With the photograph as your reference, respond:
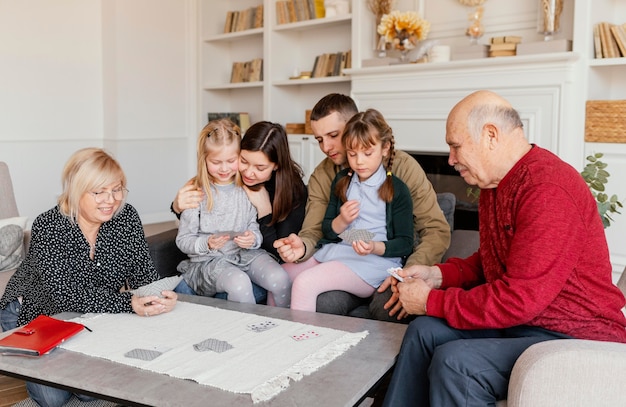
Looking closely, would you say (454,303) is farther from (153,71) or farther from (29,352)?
(153,71)

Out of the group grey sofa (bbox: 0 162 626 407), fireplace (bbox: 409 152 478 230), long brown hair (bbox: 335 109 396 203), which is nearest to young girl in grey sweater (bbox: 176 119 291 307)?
long brown hair (bbox: 335 109 396 203)

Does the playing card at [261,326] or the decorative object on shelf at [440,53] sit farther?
the decorative object on shelf at [440,53]

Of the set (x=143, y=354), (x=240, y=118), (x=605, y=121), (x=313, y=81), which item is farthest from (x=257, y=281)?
(x=240, y=118)

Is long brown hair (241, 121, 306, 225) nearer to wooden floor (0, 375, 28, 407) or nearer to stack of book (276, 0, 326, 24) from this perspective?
wooden floor (0, 375, 28, 407)

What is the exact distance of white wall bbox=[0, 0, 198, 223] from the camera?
5844 mm

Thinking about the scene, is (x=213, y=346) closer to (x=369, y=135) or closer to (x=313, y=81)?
(x=369, y=135)

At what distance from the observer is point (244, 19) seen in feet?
21.9

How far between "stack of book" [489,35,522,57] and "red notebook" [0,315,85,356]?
338cm

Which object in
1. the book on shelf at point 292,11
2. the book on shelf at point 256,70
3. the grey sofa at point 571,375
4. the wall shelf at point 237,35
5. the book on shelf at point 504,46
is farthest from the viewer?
the book on shelf at point 256,70

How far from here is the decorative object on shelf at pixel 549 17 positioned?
4266 millimetres

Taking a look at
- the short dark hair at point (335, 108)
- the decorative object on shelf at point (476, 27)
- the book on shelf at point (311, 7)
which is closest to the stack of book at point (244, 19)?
the book on shelf at point (311, 7)

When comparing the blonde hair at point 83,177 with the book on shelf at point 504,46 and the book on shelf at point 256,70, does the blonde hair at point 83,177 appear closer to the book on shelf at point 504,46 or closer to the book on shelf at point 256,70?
the book on shelf at point 504,46

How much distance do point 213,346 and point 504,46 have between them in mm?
3284

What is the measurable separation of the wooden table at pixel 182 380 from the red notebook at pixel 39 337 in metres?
0.02
